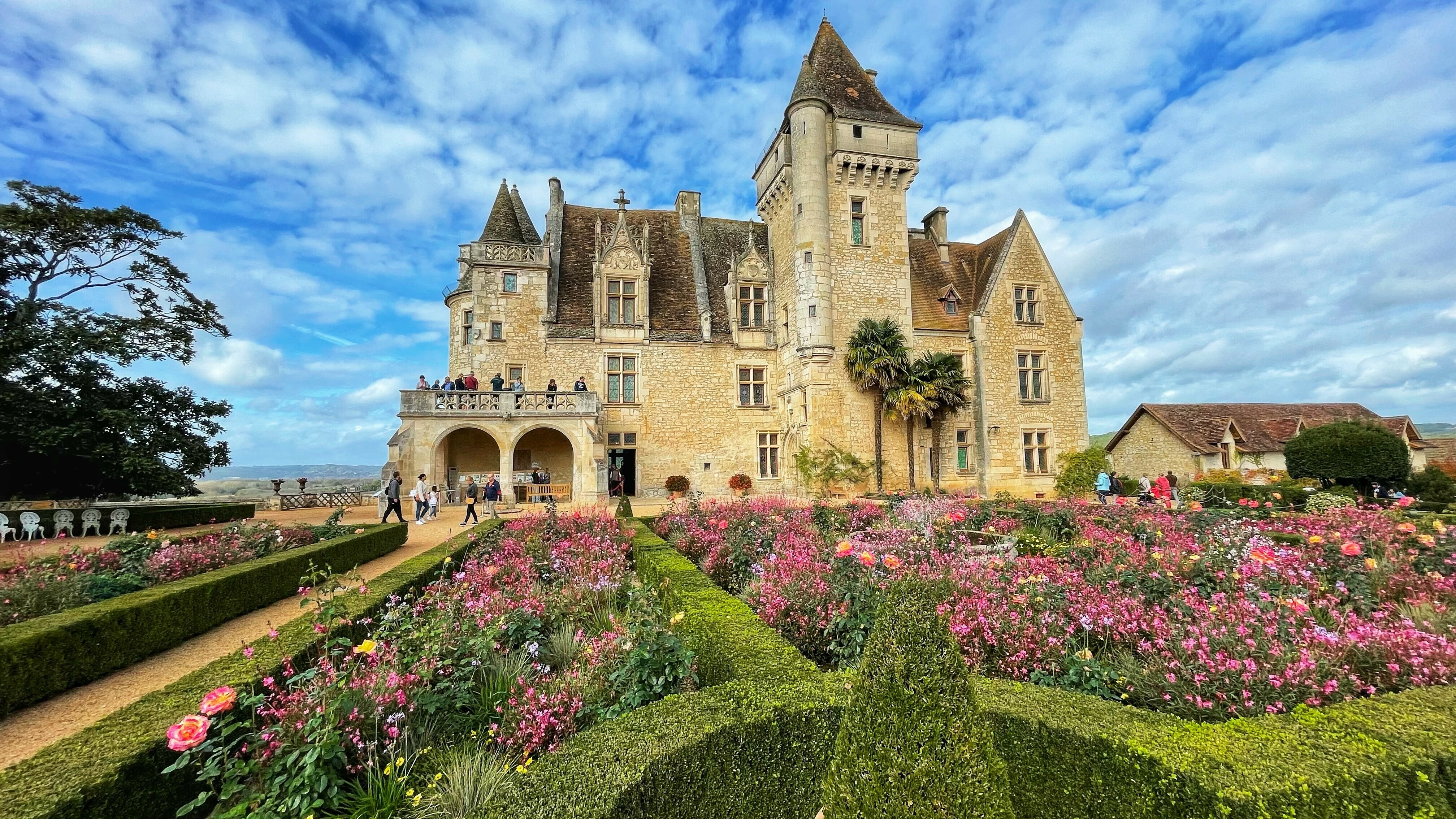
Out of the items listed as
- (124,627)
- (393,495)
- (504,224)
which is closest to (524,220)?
(504,224)

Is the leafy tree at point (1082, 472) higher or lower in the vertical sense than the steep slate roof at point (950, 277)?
lower

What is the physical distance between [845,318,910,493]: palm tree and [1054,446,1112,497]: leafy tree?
626 centimetres

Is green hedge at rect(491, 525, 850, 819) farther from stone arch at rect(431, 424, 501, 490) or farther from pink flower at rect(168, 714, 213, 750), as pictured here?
stone arch at rect(431, 424, 501, 490)

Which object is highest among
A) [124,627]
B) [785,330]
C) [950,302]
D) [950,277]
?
[950,277]

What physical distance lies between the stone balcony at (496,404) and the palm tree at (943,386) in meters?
12.1

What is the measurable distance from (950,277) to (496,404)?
1858cm

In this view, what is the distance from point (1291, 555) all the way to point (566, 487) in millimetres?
18069

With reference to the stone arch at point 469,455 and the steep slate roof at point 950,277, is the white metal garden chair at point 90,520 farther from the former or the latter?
the steep slate roof at point 950,277

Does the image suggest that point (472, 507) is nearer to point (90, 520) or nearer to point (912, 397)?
point (90, 520)

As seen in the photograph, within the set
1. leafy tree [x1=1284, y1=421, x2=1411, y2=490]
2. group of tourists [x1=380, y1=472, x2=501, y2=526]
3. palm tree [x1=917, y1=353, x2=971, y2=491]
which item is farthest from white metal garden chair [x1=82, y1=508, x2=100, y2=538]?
leafy tree [x1=1284, y1=421, x2=1411, y2=490]

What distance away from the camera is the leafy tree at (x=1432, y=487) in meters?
15.9

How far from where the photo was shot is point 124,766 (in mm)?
2551

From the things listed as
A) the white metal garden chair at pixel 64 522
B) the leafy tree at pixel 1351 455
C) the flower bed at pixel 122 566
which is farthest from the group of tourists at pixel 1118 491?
the white metal garden chair at pixel 64 522

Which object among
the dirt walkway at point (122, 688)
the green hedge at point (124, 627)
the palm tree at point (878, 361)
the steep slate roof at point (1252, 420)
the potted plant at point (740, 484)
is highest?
the palm tree at point (878, 361)
